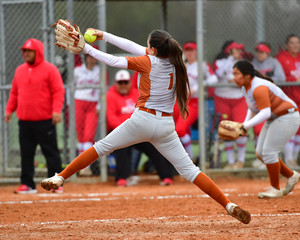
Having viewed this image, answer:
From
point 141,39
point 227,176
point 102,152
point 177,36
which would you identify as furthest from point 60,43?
point 141,39

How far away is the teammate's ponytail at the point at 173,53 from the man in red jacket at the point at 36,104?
10.8ft

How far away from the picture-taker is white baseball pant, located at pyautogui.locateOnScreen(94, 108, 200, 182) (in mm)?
5355

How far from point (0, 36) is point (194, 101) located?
11.6 ft

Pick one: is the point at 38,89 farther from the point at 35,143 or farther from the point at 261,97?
the point at 261,97

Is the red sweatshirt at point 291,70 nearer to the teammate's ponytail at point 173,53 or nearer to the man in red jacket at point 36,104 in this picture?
the man in red jacket at point 36,104

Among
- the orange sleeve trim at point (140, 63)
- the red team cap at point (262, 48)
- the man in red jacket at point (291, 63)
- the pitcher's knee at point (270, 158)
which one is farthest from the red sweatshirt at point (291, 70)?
the orange sleeve trim at point (140, 63)

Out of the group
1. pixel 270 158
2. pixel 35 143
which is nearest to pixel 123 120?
pixel 35 143

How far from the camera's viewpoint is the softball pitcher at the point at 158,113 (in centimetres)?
536

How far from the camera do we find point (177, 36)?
1452 centimetres

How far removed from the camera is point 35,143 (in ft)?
28.5

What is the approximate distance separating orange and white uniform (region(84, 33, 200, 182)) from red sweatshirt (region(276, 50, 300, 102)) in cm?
464

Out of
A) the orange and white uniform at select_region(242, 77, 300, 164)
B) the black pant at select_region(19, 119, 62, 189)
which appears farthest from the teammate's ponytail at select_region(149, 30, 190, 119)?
the black pant at select_region(19, 119, 62, 189)

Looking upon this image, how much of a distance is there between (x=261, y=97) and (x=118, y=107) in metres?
3.40

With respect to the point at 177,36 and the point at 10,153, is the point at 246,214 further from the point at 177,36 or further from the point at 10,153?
the point at 177,36
